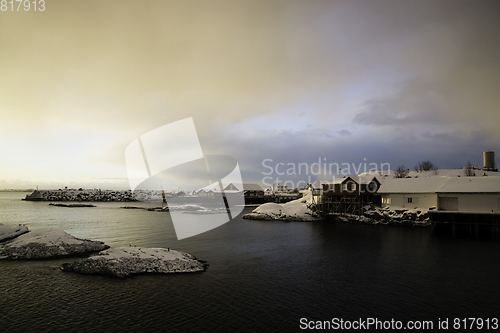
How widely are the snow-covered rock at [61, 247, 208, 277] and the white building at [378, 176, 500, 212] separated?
47.4 metres

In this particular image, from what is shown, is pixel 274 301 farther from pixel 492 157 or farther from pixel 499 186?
pixel 492 157

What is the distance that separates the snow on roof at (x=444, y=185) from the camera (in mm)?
48531

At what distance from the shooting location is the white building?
156 feet

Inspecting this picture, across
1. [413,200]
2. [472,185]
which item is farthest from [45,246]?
[472,185]

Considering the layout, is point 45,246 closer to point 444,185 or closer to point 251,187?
point 444,185

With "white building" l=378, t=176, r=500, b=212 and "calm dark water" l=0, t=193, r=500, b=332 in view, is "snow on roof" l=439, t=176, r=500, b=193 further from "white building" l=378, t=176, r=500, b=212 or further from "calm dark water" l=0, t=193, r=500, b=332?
"calm dark water" l=0, t=193, r=500, b=332

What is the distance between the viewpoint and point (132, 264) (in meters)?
21.8

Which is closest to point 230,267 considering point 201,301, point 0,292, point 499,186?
point 201,301

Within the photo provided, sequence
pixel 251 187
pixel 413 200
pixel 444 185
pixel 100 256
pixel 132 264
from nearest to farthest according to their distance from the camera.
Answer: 1. pixel 132 264
2. pixel 100 256
3. pixel 444 185
4. pixel 413 200
5. pixel 251 187

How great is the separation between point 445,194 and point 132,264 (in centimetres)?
5255

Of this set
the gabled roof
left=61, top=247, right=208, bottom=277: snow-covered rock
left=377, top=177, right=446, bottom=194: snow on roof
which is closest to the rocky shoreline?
left=61, top=247, right=208, bottom=277: snow-covered rock

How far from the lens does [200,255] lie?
96.5ft

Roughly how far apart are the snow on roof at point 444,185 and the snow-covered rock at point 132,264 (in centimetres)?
4784

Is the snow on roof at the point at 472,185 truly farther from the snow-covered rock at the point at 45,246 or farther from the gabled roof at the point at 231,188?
the gabled roof at the point at 231,188
